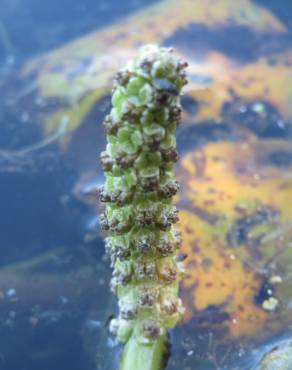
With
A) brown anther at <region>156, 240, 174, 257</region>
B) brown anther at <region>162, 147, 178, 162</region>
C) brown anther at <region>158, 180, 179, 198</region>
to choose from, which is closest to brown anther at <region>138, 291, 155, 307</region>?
brown anther at <region>156, 240, 174, 257</region>

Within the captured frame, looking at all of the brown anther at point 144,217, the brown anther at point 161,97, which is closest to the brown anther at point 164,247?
the brown anther at point 144,217

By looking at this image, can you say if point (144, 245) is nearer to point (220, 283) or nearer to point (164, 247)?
point (164, 247)

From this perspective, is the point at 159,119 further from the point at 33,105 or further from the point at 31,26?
the point at 31,26

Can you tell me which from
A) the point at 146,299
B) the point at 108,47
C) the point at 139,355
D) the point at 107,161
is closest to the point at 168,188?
the point at 107,161

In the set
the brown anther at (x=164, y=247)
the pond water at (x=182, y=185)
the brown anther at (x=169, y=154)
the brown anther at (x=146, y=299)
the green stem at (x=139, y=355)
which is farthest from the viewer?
the pond water at (x=182, y=185)

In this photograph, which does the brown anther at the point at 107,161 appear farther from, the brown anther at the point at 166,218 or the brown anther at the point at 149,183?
the brown anther at the point at 166,218

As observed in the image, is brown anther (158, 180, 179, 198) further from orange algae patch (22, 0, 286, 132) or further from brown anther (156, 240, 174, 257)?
orange algae patch (22, 0, 286, 132)
